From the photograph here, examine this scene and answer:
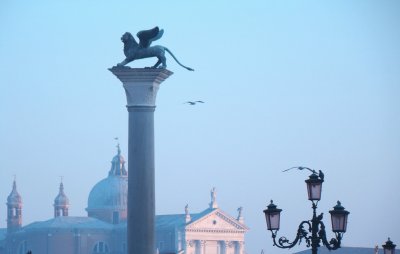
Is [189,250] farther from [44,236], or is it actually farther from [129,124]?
[129,124]

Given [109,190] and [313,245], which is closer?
[313,245]

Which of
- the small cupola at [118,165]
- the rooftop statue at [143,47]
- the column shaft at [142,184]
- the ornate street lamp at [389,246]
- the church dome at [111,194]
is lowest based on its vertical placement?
the ornate street lamp at [389,246]

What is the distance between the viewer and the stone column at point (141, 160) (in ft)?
62.5

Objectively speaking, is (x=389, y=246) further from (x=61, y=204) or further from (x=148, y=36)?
(x=61, y=204)

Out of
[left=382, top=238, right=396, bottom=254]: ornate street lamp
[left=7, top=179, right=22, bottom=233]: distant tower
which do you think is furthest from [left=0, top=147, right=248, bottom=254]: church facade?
[left=382, top=238, right=396, bottom=254]: ornate street lamp

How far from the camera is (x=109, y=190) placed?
4948 inches

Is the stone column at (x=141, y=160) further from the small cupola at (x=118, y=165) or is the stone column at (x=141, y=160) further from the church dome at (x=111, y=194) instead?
the small cupola at (x=118, y=165)

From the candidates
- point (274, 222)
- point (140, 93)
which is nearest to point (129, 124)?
point (140, 93)

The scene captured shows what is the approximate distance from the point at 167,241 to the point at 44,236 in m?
9.14

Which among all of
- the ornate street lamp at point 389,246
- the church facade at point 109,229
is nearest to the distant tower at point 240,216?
the church facade at point 109,229

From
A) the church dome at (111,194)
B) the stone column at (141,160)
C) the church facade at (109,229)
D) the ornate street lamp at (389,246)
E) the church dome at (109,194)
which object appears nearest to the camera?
the stone column at (141,160)

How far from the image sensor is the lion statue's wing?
19.5 m

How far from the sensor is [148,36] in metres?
19.6

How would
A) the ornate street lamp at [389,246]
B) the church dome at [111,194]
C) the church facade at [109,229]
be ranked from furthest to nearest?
1. the church dome at [111,194]
2. the church facade at [109,229]
3. the ornate street lamp at [389,246]
